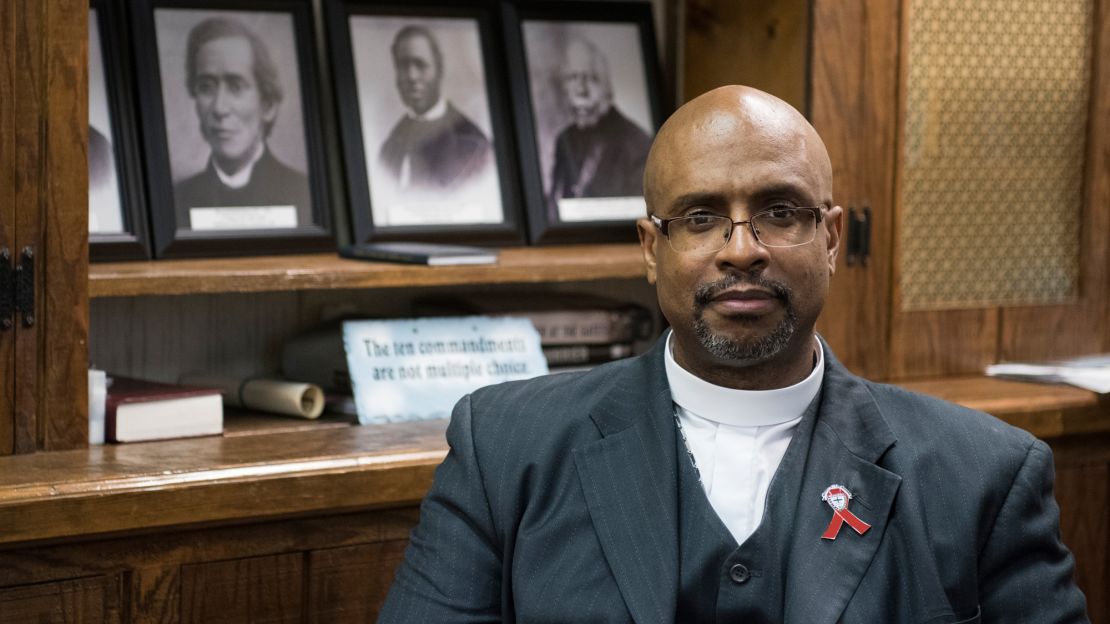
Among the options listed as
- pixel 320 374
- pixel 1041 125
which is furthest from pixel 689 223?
pixel 1041 125

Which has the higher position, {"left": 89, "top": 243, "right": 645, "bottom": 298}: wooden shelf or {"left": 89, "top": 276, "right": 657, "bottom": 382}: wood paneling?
{"left": 89, "top": 243, "right": 645, "bottom": 298}: wooden shelf

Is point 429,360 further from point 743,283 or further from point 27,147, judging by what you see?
point 743,283

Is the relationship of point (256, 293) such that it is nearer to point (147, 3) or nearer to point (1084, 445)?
point (147, 3)

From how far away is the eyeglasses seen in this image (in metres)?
1.49

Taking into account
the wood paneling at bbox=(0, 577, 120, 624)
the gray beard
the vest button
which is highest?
the gray beard

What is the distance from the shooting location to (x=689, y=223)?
4.96 feet

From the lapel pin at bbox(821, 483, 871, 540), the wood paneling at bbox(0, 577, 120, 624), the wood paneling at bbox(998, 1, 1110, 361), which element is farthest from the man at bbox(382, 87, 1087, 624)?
the wood paneling at bbox(998, 1, 1110, 361)

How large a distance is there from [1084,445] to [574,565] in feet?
4.50

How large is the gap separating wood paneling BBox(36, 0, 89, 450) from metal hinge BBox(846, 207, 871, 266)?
1306 millimetres

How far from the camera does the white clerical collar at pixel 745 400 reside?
5.16 ft

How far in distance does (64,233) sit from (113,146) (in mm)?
340

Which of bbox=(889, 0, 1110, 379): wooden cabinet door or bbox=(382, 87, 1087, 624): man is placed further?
bbox=(889, 0, 1110, 379): wooden cabinet door

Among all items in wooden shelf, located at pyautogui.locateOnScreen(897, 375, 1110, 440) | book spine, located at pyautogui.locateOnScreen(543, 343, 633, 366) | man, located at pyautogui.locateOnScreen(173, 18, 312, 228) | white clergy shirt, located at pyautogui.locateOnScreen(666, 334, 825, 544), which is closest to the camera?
white clergy shirt, located at pyautogui.locateOnScreen(666, 334, 825, 544)

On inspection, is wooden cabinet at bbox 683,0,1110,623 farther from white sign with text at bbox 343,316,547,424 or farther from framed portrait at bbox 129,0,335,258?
framed portrait at bbox 129,0,335,258
